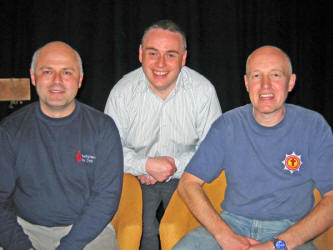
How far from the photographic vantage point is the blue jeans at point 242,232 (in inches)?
65.7

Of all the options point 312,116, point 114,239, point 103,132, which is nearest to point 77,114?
point 103,132

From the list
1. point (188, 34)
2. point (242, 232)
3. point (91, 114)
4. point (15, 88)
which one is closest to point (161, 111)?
point (91, 114)

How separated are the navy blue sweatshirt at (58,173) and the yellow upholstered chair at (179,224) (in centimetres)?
30

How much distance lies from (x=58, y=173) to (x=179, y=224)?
2.32ft

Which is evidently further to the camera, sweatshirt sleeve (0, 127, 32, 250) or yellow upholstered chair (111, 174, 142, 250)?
yellow upholstered chair (111, 174, 142, 250)

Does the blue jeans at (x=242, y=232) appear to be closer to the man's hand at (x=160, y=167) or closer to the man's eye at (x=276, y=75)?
the man's hand at (x=160, y=167)

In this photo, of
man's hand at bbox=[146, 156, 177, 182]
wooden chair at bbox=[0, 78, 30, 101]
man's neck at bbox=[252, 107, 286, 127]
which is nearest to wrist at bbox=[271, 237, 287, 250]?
man's neck at bbox=[252, 107, 286, 127]

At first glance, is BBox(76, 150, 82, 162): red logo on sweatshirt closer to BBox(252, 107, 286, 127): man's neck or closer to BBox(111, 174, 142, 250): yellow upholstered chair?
BBox(111, 174, 142, 250): yellow upholstered chair

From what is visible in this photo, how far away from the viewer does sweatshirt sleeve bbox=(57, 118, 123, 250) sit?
1624 mm

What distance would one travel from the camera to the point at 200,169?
1848 mm

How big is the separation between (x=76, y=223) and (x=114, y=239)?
0.74 ft

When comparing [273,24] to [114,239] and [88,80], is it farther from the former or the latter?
[114,239]

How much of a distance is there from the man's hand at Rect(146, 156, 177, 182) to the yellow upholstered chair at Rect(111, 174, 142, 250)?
144 millimetres

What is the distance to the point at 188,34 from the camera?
338cm
